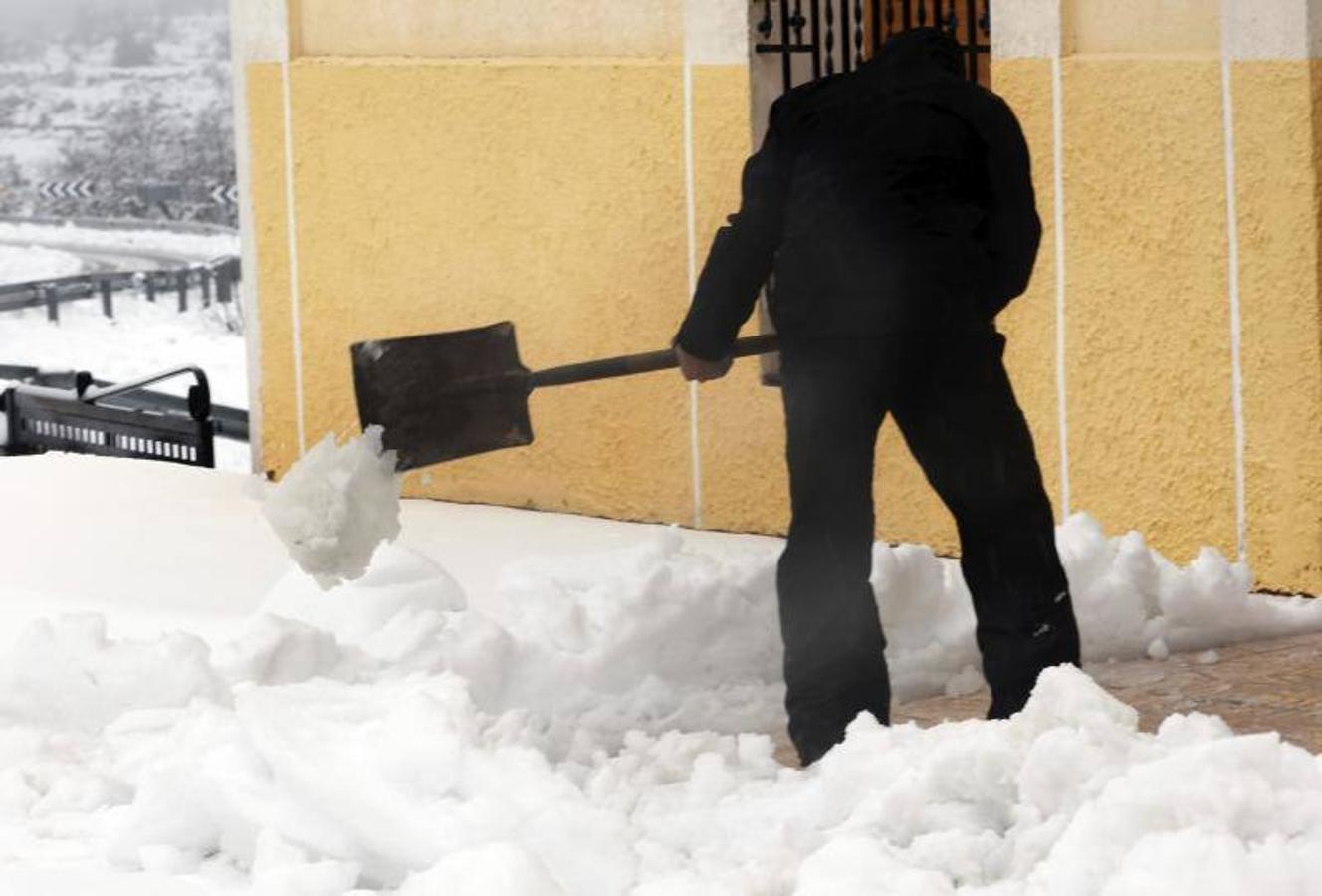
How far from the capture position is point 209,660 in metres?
6.72

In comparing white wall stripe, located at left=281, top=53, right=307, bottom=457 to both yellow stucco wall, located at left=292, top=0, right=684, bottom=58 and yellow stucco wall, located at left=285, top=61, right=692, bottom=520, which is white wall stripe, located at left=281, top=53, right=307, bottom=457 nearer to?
yellow stucco wall, located at left=285, top=61, right=692, bottom=520

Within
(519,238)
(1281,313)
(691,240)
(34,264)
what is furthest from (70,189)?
(1281,313)

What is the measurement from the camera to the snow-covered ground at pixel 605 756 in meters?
4.88

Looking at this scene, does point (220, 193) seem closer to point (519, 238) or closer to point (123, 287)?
point (123, 287)

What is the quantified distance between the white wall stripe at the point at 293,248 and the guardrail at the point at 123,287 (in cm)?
1446

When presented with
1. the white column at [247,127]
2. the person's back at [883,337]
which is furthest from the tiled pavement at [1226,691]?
the white column at [247,127]

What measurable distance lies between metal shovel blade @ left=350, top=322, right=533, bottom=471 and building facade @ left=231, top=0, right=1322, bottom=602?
1.93 m

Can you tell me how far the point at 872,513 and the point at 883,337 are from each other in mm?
387

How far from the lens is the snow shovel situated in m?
7.31

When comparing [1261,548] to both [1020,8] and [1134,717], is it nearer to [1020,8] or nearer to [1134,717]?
[1020,8]

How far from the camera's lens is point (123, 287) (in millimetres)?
26469

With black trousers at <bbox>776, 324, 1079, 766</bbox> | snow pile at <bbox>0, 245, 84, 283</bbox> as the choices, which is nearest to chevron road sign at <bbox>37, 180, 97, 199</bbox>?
snow pile at <bbox>0, 245, 84, 283</bbox>

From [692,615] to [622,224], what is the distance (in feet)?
9.40

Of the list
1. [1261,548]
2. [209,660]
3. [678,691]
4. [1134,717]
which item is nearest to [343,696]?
[209,660]
